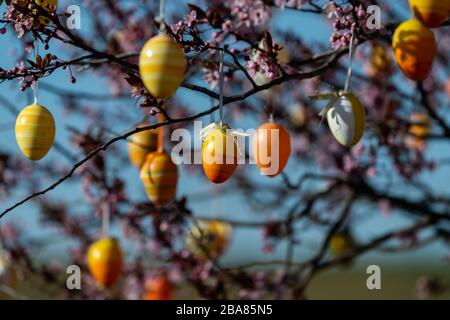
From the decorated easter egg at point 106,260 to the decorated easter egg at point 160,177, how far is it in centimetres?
71

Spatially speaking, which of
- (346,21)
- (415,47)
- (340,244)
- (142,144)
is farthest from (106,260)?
(340,244)

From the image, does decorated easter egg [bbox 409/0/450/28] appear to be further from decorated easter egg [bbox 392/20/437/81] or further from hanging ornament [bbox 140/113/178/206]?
hanging ornament [bbox 140/113/178/206]

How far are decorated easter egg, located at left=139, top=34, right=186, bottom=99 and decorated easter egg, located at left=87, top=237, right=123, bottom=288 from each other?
1.49 metres

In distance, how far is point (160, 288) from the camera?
3.83m

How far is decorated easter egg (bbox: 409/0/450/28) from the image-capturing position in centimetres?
182

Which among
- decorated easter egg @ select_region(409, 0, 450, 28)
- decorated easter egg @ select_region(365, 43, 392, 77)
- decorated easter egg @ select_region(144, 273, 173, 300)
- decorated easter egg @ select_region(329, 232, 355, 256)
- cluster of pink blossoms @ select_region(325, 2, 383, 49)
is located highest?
decorated easter egg @ select_region(365, 43, 392, 77)

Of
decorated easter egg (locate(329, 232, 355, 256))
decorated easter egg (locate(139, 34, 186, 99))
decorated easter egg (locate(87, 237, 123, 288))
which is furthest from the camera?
decorated easter egg (locate(329, 232, 355, 256))

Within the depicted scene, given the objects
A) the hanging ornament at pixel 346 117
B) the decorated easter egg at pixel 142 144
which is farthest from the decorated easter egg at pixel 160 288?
the hanging ornament at pixel 346 117

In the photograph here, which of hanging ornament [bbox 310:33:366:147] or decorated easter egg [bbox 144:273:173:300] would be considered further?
decorated easter egg [bbox 144:273:173:300]

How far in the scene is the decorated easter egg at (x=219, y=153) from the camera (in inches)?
75.1

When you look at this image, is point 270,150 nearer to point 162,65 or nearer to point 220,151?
point 220,151

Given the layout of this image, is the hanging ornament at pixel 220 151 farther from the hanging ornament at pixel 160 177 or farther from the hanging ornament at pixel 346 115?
the hanging ornament at pixel 160 177

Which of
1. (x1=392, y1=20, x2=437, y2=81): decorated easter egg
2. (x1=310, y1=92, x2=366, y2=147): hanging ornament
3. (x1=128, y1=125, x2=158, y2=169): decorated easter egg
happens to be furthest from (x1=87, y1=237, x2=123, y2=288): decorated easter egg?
(x1=392, y1=20, x2=437, y2=81): decorated easter egg

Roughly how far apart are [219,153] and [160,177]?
51 cm
